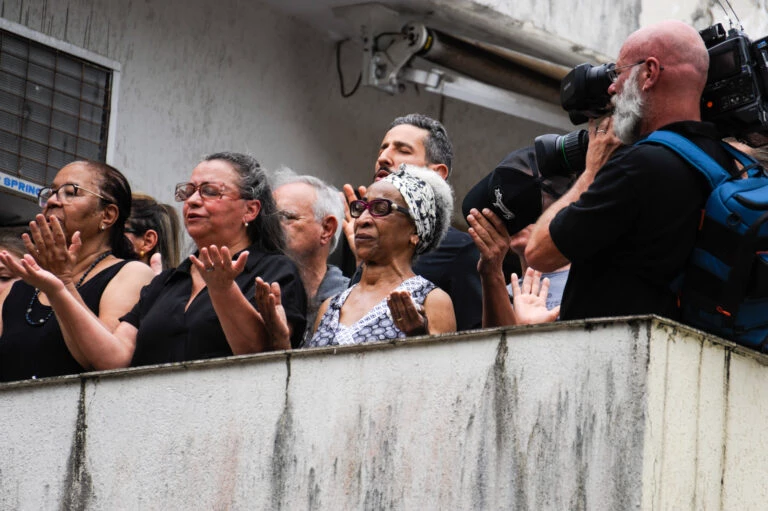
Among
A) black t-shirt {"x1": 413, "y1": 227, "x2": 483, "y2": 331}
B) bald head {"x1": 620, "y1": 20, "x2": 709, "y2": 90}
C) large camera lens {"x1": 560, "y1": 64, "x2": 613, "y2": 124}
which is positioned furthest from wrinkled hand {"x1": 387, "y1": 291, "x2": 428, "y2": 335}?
bald head {"x1": 620, "y1": 20, "x2": 709, "y2": 90}

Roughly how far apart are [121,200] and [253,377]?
1458 mm

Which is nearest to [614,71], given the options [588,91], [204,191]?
[588,91]

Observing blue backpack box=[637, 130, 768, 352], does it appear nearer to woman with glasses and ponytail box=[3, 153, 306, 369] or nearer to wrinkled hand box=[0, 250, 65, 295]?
woman with glasses and ponytail box=[3, 153, 306, 369]

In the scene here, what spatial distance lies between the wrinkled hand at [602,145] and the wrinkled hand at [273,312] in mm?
1159

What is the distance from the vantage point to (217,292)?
5203 mm

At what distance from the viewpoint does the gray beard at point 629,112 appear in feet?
15.4

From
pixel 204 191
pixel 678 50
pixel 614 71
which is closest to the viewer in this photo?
pixel 678 50

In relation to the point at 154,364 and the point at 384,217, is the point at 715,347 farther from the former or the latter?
the point at 154,364

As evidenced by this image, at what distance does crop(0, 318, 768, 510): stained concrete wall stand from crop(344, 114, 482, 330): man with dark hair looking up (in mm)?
974

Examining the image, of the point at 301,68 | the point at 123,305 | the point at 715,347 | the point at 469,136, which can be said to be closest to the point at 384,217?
the point at 123,305

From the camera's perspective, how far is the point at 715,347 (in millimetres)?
4219

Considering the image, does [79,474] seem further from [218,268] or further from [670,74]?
[670,74]

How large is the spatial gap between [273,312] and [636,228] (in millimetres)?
1390

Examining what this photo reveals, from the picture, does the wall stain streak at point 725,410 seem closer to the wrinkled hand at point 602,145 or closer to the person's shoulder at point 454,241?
the wrinkled hand at point 602,145
